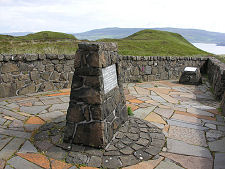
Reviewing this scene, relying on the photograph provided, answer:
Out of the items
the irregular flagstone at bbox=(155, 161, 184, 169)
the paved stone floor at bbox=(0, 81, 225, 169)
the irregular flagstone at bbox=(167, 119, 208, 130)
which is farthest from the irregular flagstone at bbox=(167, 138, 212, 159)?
the irregular flagstone at bbox=(167, 119, 208, 130)

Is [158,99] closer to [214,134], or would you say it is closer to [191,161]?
[214,134]

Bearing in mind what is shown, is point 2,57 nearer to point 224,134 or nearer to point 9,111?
point 9,111

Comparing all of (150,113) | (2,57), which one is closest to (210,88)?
(150,113)

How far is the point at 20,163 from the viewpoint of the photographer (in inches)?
111

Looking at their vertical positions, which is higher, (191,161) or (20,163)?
(20,163)

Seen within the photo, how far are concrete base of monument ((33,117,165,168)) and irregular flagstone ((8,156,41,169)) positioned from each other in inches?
12.1

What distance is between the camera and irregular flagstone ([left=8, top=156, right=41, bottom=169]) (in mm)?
2754

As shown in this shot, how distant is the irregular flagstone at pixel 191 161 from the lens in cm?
293

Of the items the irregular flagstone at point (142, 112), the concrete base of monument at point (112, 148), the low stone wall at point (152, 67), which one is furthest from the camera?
the low stone wall at point (152, 67)

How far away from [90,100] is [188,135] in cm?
210

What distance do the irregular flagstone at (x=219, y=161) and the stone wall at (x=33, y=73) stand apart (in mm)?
5550

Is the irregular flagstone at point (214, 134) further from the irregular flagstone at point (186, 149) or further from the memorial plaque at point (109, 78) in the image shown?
the memorial plaque at point (109, 78)

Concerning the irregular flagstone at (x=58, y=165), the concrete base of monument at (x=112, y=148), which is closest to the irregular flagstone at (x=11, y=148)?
the concrete base of monument at (x=112, y=148)

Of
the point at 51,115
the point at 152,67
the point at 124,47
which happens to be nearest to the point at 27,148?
the point at 51,115
